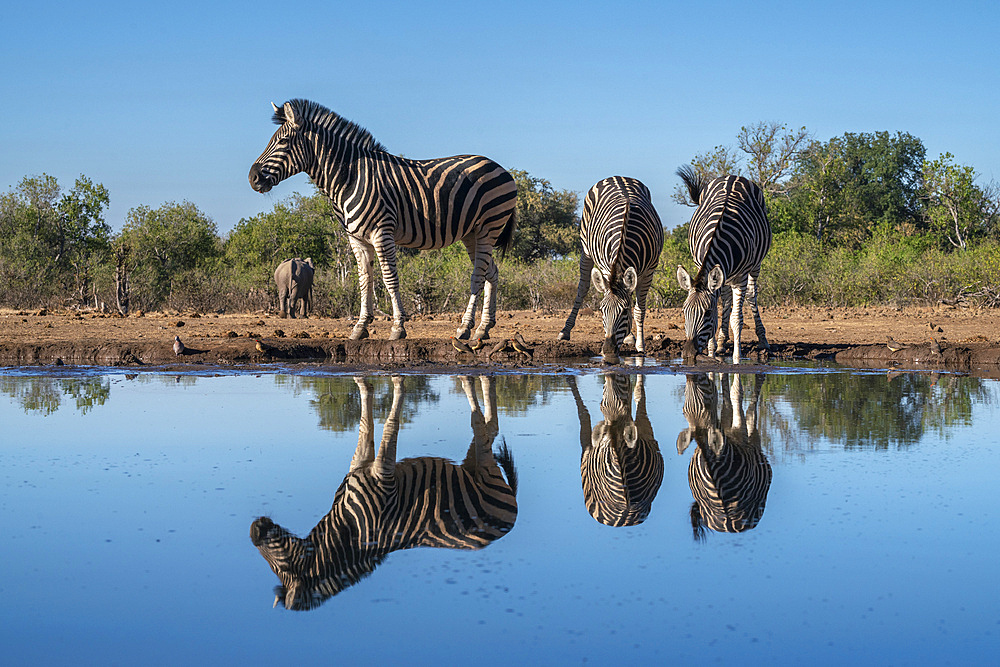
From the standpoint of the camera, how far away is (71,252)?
24.5 metres

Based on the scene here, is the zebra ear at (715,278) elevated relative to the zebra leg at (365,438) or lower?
elevated

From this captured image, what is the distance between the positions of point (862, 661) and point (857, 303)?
63.6ft

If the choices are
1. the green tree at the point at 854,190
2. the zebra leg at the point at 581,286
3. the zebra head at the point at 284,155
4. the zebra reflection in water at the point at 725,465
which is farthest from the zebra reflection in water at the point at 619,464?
the green tree at the point at 854,190

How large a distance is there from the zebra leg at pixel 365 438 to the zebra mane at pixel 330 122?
495cm

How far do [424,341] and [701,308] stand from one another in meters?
3.43

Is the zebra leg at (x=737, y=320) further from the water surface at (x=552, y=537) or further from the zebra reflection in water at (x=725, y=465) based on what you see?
the water surface at (x=552, y=537)

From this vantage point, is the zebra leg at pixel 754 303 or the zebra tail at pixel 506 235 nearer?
the zebra leg at pixel 754 303

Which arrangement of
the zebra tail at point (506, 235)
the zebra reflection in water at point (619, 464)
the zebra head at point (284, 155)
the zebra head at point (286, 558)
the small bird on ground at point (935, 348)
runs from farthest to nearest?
1. the zebra tail at point (506, 235)
2. the zebra head at point (284, 155)
3. the small bird on ground at point (935, 348)
4. the zebra reflection in water at point (619, 464)
5. the zebra head at point (286, 558)

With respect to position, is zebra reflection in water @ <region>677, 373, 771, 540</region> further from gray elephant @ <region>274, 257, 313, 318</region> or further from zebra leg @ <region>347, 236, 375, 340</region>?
gray elephant @ <region>274, 257, 313, 318</region>

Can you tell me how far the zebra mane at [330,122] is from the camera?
11672 mm

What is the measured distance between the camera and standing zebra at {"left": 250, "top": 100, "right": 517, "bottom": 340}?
11633 millimetres

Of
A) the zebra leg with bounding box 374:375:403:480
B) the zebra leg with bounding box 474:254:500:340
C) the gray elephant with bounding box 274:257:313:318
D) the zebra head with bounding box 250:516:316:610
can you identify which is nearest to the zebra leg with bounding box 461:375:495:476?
the zebra leg with bounding box 374:375:403:480

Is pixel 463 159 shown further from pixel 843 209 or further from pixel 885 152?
pixel 885 152

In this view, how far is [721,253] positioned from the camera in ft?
33.6
